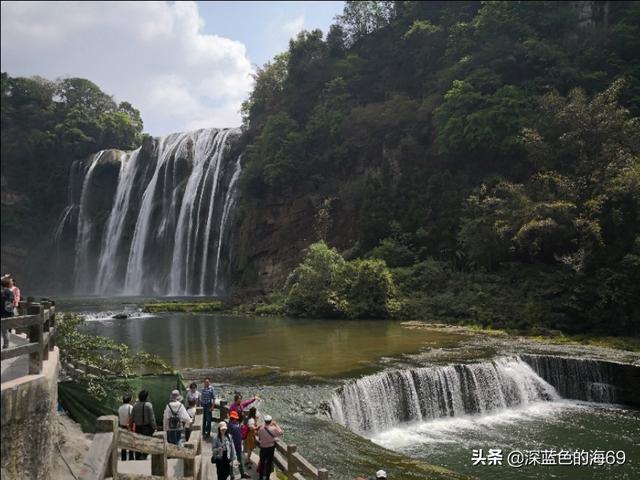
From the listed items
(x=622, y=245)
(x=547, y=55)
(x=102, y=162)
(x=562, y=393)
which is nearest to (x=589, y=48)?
(x=547, y=55)

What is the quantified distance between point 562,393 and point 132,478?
1692 cm

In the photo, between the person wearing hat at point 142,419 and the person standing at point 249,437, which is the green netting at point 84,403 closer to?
the person wearing hat at point 142,419

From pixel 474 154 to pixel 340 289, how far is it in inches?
562

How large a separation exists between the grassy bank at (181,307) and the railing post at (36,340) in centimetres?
3126

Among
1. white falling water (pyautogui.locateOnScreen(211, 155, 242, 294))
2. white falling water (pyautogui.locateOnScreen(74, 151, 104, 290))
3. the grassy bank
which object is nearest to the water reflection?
the grassy bank

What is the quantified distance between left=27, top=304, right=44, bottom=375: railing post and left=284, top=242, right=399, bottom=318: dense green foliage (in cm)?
2674

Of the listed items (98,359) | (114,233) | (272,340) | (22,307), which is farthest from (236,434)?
(114,233)

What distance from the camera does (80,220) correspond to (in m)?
63.9

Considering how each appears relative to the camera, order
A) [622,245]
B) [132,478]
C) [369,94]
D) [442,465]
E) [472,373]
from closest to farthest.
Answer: [132,478]
[442,465]
[472,373]
[622,245]
[369,94]

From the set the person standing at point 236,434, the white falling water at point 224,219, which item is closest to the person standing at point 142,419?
the person standing at point 236,434

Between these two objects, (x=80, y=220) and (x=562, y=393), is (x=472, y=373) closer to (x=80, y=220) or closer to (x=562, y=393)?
(x=562, y=393)

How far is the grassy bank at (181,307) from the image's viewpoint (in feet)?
122

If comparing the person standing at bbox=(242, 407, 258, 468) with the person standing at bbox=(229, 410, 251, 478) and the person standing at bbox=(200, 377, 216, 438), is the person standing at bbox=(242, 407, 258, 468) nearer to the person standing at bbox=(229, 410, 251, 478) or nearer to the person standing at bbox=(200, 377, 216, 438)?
the person standing at bbox=(229, 410, 251, 478)

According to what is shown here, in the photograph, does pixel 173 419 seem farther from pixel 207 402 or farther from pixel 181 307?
pixel 181 307
